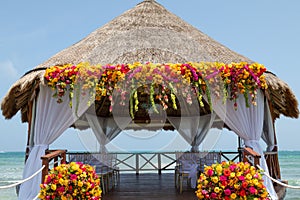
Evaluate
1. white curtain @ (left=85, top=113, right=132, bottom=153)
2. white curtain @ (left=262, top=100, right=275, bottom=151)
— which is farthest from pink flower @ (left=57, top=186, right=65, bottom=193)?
white curtain @ (left=85, top=113, right=132, bottom=153)

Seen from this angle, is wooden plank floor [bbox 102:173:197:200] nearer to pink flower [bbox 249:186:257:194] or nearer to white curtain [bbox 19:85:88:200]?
white curtain [bbox 19:85:88:200]

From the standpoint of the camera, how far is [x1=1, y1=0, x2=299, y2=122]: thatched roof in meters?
5.75

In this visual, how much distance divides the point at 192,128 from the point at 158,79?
540cm

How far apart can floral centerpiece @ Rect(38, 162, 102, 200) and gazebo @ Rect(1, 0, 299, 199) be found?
50.0 inches

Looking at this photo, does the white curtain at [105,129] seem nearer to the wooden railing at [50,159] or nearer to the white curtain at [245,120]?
the wooden railing at [50,159]

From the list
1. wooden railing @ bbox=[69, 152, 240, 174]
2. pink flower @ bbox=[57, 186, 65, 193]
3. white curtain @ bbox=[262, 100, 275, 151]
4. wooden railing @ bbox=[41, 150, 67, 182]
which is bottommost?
wooden railing @ bbox=[69, 152, 240, 174]

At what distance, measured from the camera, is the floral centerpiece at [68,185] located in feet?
12.9

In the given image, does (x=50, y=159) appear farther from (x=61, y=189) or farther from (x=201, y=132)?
(x=201, y=132)

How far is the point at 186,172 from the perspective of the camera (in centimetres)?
651

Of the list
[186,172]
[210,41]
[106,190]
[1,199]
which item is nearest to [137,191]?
[106,190]

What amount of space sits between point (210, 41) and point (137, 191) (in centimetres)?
327

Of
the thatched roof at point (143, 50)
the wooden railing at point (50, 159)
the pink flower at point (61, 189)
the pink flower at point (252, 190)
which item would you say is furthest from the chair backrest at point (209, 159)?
the pink flower at point (61, 189)

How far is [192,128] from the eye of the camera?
33.6 ft

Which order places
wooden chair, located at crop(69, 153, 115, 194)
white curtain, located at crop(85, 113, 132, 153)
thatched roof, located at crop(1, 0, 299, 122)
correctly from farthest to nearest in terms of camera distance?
white curtain, located at crop(85, 113, 132, 153) < wooden chair, located at crop(69, 153, 115, 194) < thatched roof, located at crop(1, 0, 299, 122)
